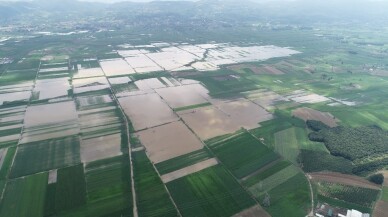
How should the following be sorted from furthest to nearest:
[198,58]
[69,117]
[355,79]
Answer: [198,58] < [355,79] < [69,117]

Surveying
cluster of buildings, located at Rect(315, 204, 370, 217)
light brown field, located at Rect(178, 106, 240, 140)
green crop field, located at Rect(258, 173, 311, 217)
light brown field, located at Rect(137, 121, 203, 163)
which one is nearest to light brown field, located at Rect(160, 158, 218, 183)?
light brown field, located at Rect(137, 121, 203, 163)

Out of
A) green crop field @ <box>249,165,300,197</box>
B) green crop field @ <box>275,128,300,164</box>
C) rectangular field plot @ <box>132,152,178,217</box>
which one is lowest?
rectangular field plot @ <box>132,152,178,217</box>

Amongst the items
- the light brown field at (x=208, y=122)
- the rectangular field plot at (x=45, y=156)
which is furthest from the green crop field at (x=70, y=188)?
the light brown field at (x=208, y=122)

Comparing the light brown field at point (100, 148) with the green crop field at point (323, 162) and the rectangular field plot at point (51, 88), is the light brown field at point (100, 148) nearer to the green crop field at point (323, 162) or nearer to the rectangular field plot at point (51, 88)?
the rectangular field plot at point (51, 88)

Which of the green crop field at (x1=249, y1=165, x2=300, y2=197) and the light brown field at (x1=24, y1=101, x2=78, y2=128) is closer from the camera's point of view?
the green crop field at (x1=249, y1=165, x2=300, y2=197)

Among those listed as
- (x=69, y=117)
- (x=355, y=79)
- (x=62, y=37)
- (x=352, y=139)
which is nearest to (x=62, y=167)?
(x=69, y=117)

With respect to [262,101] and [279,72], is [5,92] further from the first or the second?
[279,72]

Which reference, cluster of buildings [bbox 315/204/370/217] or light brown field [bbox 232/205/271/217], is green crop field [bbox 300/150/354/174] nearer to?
cluster of buildings [bbox 315/204/370/217]

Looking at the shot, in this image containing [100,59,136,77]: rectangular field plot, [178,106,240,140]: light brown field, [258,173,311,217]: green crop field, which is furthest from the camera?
[100,59,136,77]: rectangular field plot
